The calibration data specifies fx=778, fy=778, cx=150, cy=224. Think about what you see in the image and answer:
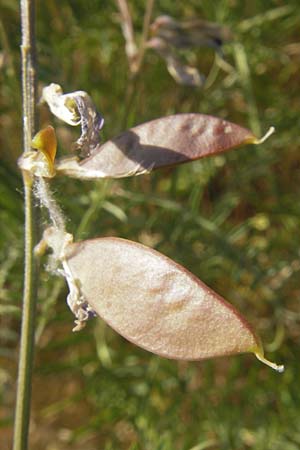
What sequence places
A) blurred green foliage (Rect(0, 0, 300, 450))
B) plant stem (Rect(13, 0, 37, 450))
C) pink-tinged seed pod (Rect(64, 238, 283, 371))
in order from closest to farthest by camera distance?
pink-tinged seed pod (Rect(64, 238, 283, 371)) < plant stem (Rect(13, 0, 37, 450)) < blurred green foliage (Rect(0, 0, 300, 450))

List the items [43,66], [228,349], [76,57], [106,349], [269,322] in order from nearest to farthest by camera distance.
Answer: [228,349] → [43,66] → [106,349] → [269,322] → [76,57]

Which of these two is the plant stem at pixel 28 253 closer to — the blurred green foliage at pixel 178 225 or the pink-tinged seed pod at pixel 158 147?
the pink-tinged seed pod at pixel 158 147

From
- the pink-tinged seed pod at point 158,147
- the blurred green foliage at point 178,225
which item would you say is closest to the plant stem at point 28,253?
the pink-tinged seed pod at point 158,147

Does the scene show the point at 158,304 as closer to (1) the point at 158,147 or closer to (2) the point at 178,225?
(1) the point at 158,147

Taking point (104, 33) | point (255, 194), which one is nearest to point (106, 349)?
point (255, 194)

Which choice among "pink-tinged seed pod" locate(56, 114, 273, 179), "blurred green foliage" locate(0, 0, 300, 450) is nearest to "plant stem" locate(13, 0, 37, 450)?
"pink-tinged seed pod" locate(56, 114, 273, 179)

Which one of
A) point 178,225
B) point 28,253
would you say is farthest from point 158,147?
point 178,225

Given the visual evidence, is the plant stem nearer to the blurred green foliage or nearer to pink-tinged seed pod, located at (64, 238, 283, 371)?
pink-tinged seed pod, located at (64, 238, 283, 371)

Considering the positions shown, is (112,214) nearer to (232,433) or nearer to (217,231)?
(217,231)
